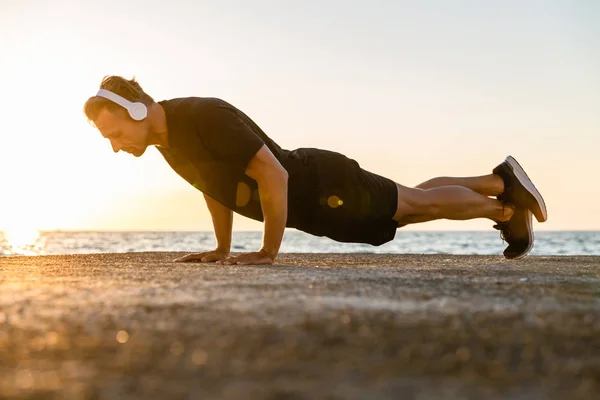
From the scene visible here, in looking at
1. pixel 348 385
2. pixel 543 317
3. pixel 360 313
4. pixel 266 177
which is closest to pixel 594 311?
pixel 543 317

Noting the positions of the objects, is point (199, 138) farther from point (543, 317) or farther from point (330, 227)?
point (543, 317)

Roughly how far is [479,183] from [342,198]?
0.80 m

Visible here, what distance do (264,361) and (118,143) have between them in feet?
8.41

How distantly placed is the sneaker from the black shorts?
64cm

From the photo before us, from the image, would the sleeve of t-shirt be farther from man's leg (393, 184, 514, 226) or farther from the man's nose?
man's leg (393, 184, 514, 226)

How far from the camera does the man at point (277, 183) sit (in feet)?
9.89

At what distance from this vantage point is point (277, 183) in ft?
9.81

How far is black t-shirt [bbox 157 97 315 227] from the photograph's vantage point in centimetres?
304

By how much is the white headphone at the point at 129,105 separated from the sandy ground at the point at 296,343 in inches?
63.9

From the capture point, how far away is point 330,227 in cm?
352

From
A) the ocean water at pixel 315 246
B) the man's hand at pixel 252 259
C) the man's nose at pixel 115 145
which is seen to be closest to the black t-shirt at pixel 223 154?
the man's nose at pixel 115 145

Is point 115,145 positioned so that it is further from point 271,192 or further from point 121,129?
point 271,192

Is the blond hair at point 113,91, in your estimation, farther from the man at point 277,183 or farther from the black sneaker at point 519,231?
the black sneaker at point 519,231

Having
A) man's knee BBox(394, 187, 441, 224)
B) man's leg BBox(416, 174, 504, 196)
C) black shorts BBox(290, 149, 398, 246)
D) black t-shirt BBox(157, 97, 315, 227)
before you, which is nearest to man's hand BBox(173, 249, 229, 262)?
black t-shirt BBox(157, 97, 315, 227)
